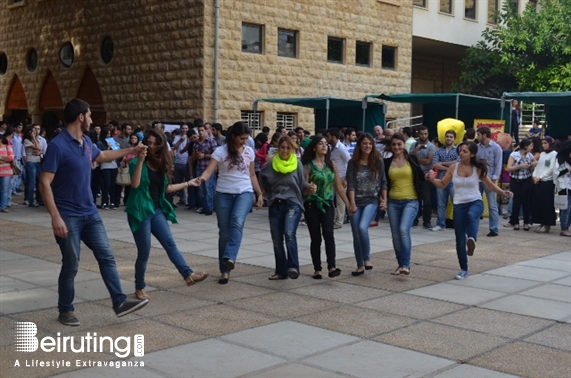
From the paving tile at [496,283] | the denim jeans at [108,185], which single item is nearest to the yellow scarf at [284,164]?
the paving tile at [496,283]

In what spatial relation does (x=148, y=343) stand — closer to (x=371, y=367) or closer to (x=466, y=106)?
(x=371, y=367)

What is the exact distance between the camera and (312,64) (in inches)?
1048

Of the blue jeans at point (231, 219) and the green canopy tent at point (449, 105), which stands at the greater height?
the green canopy tent at point (449, 105)

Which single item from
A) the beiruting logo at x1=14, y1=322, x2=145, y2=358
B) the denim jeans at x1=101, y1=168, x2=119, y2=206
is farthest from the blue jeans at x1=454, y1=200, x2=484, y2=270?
the denim jeans at x1=101, y1=168, x2=119, y2=206

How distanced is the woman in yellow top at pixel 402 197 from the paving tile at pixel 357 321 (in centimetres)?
199

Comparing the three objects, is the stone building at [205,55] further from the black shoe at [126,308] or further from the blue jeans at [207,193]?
the black shoe at [126,308]

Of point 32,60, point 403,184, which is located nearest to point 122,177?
point 403,184

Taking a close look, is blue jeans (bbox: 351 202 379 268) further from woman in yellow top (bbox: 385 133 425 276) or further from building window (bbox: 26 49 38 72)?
building window (bbox: 26 49 38 72)

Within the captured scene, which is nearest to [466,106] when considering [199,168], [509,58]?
[199,168]

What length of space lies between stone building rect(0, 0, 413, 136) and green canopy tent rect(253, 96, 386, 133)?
9.25 feet

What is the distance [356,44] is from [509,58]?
258 inches

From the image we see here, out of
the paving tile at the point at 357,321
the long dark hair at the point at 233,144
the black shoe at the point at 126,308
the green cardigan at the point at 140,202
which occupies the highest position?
the long dark hair at the point at 233,144

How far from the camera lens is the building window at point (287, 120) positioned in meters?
26.0

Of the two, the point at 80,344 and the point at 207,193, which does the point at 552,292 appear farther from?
the point at 207,193
